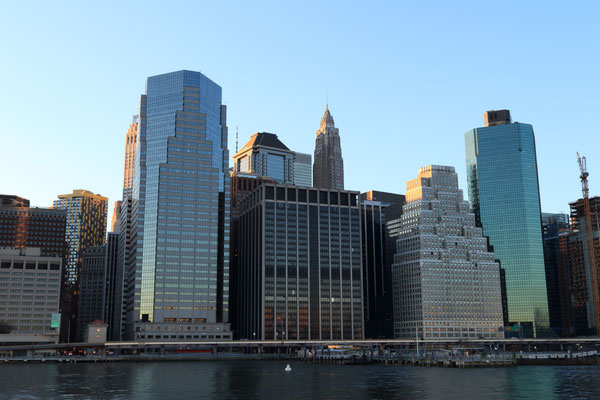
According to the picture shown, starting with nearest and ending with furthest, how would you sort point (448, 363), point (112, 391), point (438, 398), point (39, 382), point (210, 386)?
point (438, 398), point (112, 391), point (210, 386), point (39, 382), point (448, 363)

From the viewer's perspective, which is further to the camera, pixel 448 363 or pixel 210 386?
pixel 448 363

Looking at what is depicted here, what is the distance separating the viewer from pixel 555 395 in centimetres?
10319

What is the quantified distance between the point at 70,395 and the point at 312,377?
2430 inches

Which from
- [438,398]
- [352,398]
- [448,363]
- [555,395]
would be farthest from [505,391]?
[448,363]

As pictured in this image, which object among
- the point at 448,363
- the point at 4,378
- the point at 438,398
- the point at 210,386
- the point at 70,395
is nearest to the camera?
the point at 438,398

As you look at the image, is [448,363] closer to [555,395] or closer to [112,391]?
[555,395]

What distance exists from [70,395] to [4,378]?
51528 mm

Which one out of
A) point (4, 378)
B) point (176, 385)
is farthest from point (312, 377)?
point (4, 378)

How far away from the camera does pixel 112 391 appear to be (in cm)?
11288

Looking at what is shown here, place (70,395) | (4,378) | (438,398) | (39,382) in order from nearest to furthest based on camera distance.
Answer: (438,398) → (70,395) → (39,382) → (4,378)

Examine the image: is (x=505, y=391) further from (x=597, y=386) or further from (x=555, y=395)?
(x=597, y=386)

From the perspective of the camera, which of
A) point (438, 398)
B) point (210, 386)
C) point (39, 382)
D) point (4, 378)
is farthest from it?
point (4, 378)

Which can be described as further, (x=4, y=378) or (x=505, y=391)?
(x=4, y=378)

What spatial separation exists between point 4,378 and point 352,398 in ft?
293
